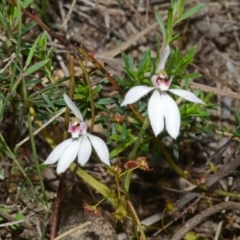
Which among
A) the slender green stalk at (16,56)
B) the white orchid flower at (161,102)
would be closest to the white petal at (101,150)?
the white orchid flower at (161,102)

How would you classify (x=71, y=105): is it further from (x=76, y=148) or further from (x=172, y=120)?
(x=172, y=120)

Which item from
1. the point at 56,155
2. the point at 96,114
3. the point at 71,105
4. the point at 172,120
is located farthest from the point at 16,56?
the point at 172,120

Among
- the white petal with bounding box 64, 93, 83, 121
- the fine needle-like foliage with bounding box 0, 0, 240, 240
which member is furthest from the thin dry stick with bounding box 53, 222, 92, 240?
the white petal with bounding box 64, 93, 83, 121

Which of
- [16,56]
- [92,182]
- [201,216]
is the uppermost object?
[16,56]

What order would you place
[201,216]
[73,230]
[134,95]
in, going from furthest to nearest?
[201,216], [73,230], [134,95]

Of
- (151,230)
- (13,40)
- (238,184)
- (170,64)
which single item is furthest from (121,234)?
(13,40)

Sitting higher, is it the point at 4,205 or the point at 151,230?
the point at 4,205

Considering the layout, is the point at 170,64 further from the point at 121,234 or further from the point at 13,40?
the point at 121,234

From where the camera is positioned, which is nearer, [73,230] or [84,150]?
[84,150]
